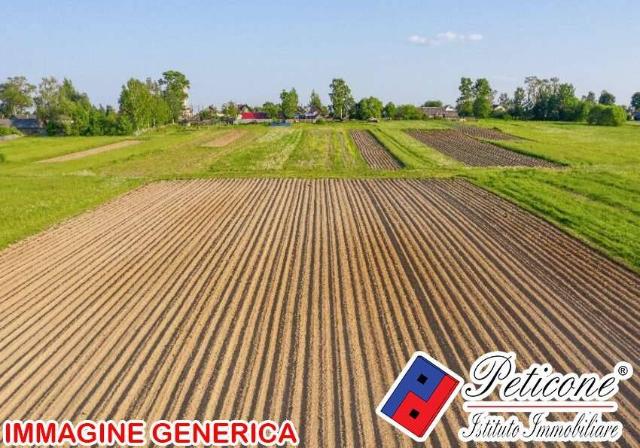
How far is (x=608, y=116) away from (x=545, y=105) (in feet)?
96.7

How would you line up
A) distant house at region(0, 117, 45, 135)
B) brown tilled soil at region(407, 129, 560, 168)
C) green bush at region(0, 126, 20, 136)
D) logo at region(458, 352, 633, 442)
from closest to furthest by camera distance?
logo at region(458, 352, 633, 442)
brown tilled soil at region(407, 129, 560, 168)
green bush at region(0, 126, 20, 136)
distant house at region(0, 117, 45, 135)

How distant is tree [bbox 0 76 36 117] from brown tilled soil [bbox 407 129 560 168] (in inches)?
4661

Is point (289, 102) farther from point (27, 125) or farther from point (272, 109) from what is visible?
point (27, 125)

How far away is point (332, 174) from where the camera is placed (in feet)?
111

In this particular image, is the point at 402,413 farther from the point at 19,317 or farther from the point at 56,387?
the point at 19,317

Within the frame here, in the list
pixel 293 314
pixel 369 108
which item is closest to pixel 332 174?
pixel 293 314

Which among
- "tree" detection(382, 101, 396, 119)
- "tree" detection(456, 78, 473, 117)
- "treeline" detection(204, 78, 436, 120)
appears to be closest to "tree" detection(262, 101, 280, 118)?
"treeline" detection(204, 78, 436, 120)

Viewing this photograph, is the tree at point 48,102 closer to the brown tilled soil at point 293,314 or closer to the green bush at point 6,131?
the green bush at point 6,131

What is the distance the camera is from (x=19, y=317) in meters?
11.8

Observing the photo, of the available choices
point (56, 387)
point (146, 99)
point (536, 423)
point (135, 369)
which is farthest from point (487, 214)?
point (146, 99)

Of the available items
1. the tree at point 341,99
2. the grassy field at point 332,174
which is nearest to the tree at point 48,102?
the grassy field at point 332,174

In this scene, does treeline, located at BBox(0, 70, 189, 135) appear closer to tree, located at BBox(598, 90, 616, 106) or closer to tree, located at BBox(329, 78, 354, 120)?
tree, located at BBox(329, 78, 354, 120)

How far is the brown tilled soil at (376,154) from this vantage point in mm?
38719

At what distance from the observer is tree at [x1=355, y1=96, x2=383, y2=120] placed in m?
125
